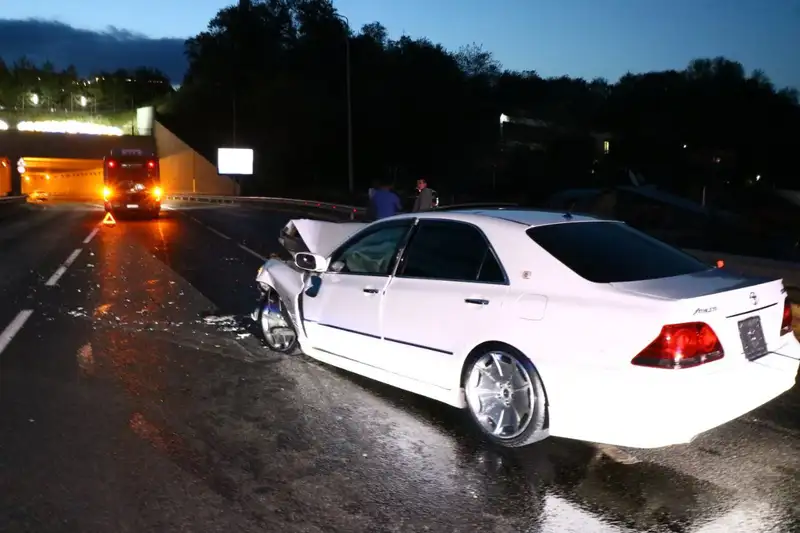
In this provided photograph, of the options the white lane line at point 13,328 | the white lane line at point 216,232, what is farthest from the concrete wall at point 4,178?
the white lane line at point 13,328

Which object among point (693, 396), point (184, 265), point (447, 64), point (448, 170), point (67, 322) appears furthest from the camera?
point (447, 64)

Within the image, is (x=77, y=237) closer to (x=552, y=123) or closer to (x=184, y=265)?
(x=184, y=265)

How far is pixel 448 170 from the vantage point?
5375 centimetres

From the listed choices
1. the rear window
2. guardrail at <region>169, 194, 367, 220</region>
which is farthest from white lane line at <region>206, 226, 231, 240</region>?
the rear window

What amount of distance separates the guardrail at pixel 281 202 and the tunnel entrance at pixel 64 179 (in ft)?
79.3

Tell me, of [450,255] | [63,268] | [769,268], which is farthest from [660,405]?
[63,268]

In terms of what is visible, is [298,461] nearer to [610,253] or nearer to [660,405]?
[660,405]

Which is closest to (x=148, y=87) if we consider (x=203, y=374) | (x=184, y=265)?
(x=184, y=265)

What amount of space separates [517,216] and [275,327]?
3140 millimetres

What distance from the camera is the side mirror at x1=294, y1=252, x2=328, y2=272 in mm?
6652

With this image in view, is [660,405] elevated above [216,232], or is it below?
above

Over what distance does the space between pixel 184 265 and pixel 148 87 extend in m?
101

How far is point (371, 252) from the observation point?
6449mm

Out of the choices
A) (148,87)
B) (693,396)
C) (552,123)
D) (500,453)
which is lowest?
(500,453)
